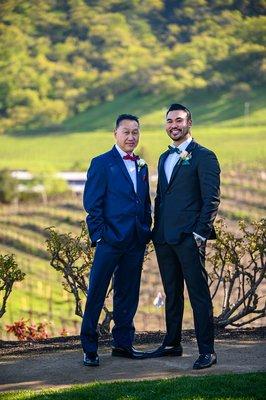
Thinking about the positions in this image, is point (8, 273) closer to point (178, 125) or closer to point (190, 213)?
→ point (190, 213)

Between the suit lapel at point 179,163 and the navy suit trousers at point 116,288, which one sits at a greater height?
the suit lapel at point 179,163

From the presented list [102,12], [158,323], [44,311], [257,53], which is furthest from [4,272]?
→ [102,12]

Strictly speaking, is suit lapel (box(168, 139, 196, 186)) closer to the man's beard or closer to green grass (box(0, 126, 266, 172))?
the man's beard

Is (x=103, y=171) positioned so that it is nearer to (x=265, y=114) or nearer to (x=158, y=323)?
(x=158, y=323)

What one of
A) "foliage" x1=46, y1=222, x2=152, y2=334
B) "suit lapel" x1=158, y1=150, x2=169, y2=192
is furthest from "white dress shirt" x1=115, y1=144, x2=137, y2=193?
"foliage" x1=46, y1=222, x2=152, y2=334

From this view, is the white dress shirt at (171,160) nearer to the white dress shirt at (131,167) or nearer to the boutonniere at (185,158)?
the boutonniere at (185,158)

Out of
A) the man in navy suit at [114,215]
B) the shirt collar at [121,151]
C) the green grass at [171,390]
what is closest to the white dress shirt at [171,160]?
the man in navy suit at [114,215]

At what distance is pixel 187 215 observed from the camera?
20.1 ft

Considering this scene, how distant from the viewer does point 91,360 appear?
631 centimetres

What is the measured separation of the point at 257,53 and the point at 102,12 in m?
13.0

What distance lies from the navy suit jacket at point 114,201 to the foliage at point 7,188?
34151 mm

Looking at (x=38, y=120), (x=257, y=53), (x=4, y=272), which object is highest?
(x=257, y=53)

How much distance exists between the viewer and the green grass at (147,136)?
4725 cm

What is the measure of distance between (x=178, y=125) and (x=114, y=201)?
2.15 ft
